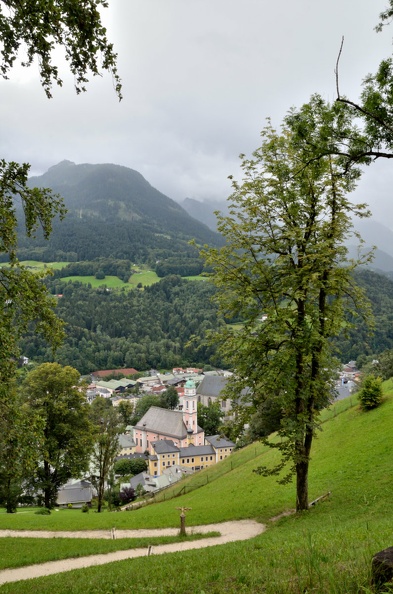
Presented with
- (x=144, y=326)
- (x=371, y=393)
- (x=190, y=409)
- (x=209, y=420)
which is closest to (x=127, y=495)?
(x=190, y=409)

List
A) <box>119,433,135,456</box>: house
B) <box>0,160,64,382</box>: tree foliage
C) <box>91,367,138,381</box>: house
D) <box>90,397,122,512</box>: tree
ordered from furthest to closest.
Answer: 1. <box>91,367,138,381</box>: house
2. <box>119,433,135,456</box>: house
3. <box>90,397,122,512</box>: tree
4. <box>0,160,64,382</box>: tree foliage

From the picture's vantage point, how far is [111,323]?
146375 millimetres

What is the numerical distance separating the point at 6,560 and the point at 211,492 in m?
12.1

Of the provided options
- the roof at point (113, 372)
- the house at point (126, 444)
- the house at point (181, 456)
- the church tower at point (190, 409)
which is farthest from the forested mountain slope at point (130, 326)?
the house at point (181, 456)

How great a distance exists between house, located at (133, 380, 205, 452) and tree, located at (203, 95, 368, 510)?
60.6 metres

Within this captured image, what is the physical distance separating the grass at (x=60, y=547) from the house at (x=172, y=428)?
58.4 meters

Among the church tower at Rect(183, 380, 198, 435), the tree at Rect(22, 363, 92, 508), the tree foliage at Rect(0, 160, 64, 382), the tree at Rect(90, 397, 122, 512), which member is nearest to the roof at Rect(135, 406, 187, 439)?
the church tower at Rect(183, 380, 198, 435)

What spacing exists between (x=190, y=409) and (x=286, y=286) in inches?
2528

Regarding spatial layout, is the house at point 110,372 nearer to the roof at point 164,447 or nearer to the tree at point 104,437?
the roof at point 164,447

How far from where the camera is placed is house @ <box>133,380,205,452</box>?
72.8 m

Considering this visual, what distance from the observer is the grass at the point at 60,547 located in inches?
437

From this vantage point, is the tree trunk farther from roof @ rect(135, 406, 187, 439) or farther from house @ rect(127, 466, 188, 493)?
roof @ rect(135, 406, 187, 439)

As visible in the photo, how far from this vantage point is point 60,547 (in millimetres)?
12320

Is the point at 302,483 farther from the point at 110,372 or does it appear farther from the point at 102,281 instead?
the point at 102,281
